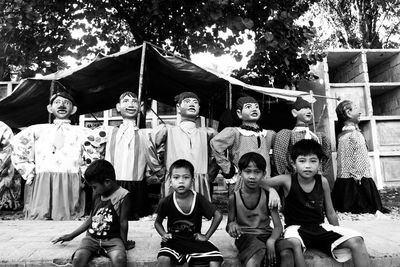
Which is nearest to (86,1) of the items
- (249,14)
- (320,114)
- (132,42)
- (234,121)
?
(132,42)

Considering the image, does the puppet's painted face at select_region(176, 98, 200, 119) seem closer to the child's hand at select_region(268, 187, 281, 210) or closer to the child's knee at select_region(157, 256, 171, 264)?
the child's hand at select_region(268, 187, 281, 210)

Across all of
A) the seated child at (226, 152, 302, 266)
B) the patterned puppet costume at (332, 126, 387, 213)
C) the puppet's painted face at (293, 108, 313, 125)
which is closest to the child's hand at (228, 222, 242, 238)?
the seated child at (226, 152, 302, 266)

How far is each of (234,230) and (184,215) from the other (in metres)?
0.40

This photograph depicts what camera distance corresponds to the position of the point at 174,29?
6.93 metres

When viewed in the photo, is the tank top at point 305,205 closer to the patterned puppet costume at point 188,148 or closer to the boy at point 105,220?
the boy at point 105,220

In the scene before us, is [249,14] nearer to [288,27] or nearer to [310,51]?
[288,27]

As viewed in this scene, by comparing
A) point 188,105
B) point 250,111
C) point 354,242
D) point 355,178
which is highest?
point 188,105

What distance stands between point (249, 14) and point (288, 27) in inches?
28.3

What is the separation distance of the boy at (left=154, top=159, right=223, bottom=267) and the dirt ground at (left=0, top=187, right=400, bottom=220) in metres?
2.29

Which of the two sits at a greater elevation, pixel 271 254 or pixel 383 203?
pixel 383 203

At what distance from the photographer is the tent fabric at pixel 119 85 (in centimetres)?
514

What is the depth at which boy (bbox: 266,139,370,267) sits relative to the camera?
2.56m

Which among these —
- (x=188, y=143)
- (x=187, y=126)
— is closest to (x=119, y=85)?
(x=187, y=126)

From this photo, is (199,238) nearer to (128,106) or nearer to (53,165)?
(128,106)
